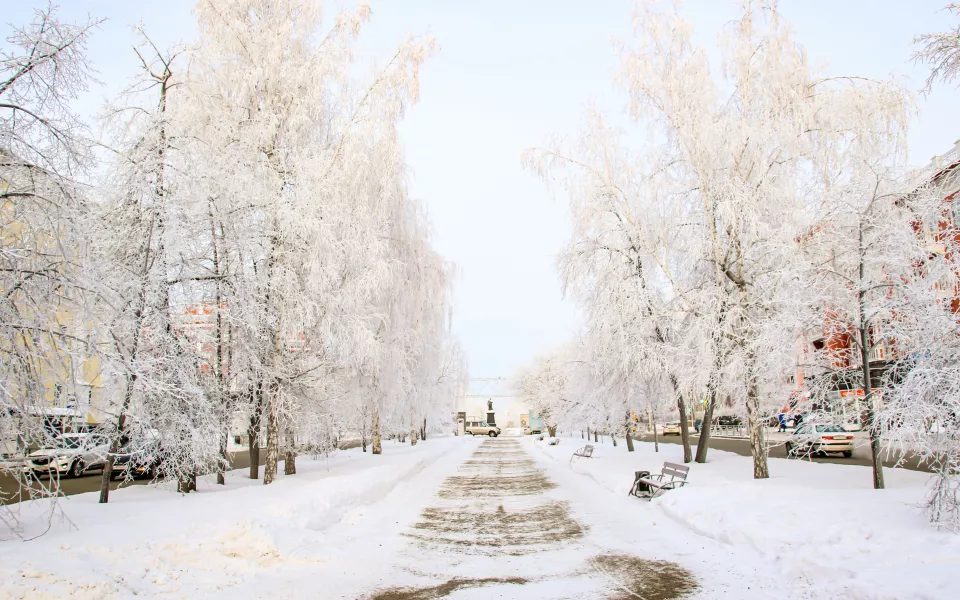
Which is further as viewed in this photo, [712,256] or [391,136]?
[391,136]

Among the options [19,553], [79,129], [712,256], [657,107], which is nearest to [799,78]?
[657,107]

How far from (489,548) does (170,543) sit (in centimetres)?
427

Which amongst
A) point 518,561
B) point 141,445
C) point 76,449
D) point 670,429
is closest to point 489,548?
point 518,561

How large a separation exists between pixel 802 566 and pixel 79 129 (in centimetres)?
945

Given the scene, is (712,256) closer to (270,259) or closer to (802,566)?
(802,566)

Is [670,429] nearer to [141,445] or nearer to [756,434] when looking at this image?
[756,434]

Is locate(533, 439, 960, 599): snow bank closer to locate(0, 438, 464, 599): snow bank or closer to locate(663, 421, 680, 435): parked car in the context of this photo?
locate(0, 438, 464, 599): snow bank

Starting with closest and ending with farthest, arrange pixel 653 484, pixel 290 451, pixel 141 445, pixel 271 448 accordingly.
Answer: pixel 141 445 → pixel 653 484 → pixel 271 448 → pixel 290 451

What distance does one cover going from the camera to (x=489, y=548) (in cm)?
920

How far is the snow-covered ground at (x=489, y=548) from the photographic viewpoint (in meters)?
6.40

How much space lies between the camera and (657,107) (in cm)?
1609

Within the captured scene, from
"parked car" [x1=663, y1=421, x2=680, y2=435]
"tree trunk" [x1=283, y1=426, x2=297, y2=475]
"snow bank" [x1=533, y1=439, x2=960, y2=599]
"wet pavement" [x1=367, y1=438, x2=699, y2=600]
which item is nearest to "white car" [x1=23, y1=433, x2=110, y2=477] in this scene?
"wet pavement" [x1=367, y1=438, x2=699, y2=600]

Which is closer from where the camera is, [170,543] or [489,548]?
[170,543]

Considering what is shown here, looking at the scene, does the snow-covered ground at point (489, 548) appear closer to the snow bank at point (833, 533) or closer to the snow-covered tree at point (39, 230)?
the snow bank at point (833, 533)
